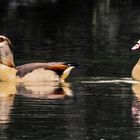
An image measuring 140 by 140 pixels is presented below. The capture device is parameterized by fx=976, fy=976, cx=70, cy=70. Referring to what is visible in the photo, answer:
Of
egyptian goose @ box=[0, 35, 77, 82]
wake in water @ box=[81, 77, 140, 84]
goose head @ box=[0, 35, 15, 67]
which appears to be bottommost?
wake in water @ box=[81, 77, 140, 84]

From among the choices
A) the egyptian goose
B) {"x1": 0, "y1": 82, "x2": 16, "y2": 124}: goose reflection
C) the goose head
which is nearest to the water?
{"x1": 0, "y1": 82, "x2": 16, "y2": 124}: goose reflection

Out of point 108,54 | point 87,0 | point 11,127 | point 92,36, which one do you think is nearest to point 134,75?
point 108,54

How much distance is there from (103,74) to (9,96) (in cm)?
372

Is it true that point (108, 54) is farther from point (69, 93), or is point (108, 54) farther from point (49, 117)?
point (49, 117)

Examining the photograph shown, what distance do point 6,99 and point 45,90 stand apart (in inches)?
59.2

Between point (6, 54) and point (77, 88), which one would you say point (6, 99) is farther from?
point (6, 54)

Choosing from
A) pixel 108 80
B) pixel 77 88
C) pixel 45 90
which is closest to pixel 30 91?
pixel 45 90

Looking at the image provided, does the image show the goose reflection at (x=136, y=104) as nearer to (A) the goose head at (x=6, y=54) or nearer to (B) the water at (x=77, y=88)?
(B) the water at (x=77, y=88)

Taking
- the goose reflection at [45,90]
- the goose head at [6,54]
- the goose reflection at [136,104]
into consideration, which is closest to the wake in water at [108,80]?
the goose reflection at [136,104]

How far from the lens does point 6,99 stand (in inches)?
685

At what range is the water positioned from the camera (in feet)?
47.0

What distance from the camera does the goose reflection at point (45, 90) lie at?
59.0 ft

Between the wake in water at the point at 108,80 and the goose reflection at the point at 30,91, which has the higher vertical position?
the goose reflection at the point at 30,91

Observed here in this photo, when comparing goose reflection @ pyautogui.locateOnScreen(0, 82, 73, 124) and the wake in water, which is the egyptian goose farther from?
the wake in water
